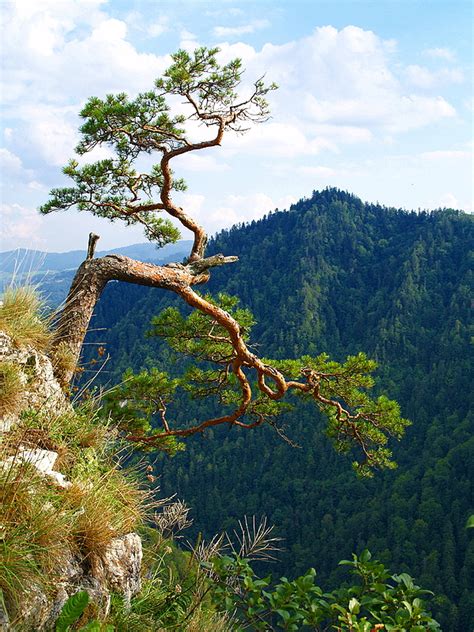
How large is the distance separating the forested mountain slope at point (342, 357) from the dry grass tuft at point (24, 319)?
30.5 metres

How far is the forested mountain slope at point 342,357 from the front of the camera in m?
71.8

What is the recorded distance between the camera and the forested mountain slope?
71812mm

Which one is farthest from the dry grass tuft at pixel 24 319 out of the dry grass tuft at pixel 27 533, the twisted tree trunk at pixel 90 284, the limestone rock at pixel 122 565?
the limestone rock at pixel 122 565

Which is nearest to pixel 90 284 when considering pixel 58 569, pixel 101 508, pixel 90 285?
pixel 90 285

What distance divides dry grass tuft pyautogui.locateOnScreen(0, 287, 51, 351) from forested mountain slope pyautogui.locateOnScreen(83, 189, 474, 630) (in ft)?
100

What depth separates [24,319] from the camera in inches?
159

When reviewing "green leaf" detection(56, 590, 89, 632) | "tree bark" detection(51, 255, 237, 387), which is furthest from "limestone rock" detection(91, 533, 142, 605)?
"tree bark" detection(51, 255, 237, 387)

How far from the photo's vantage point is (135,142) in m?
5.91

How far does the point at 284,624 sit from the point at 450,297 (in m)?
127

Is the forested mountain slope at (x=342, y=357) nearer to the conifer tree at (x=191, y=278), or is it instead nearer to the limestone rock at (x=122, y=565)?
the conifer tree at (x=191, y=278)

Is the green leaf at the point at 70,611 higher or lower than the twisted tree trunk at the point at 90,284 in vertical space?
lower

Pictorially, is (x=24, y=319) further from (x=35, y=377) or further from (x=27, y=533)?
(x=27, y=533)

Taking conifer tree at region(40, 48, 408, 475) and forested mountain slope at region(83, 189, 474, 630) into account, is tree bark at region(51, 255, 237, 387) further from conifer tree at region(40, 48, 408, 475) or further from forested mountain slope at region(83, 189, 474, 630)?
forested mountain slope at region(83, 189, 474, 630)

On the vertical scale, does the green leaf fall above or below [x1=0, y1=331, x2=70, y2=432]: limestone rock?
below
